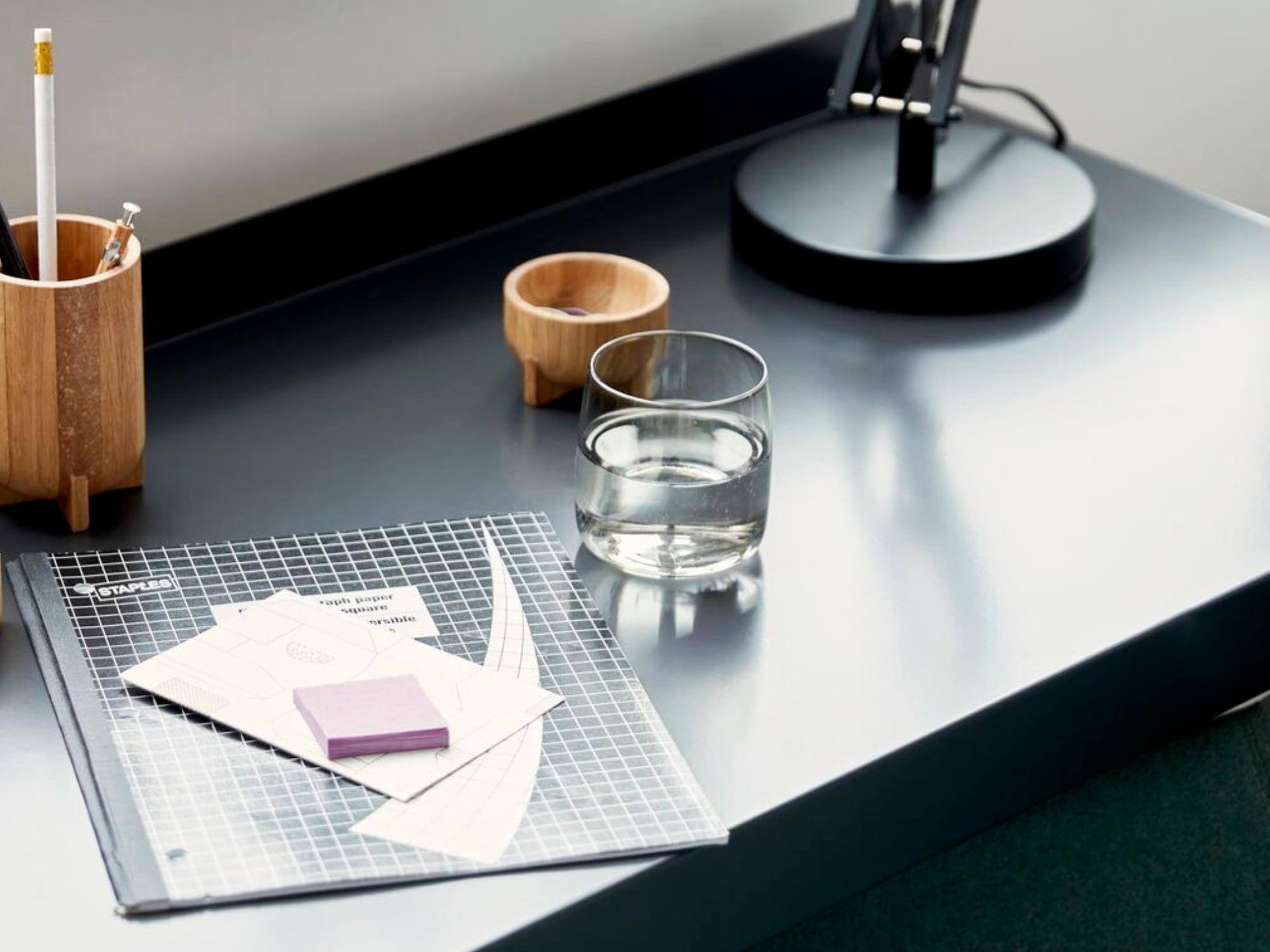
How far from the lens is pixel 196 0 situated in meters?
1.12

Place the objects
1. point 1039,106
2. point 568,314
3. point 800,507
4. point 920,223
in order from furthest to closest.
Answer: point 1039,106, point 920,223, point 568,314, point 800,507

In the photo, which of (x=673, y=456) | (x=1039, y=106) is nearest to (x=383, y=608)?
(x=673, y=456)

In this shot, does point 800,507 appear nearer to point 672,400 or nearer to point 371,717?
point 672,400

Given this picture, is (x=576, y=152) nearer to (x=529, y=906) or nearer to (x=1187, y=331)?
(x=1187, y=331)

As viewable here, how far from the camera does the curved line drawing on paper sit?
0.75 m

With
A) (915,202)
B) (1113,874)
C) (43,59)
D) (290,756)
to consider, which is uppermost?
(43,59)

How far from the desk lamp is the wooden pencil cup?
473mm

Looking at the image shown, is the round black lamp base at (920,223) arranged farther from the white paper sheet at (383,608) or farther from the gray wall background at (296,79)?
the white paper sheet at (383,608)

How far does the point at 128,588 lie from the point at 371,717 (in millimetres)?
179

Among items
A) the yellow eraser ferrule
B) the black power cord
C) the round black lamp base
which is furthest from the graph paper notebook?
the black power cord

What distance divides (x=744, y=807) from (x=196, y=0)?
0.63 m

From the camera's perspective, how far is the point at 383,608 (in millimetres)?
902

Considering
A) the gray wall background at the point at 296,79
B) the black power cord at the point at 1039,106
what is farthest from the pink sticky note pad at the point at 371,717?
the black power cord at the point at 1039,106

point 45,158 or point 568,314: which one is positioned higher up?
point 45,158
